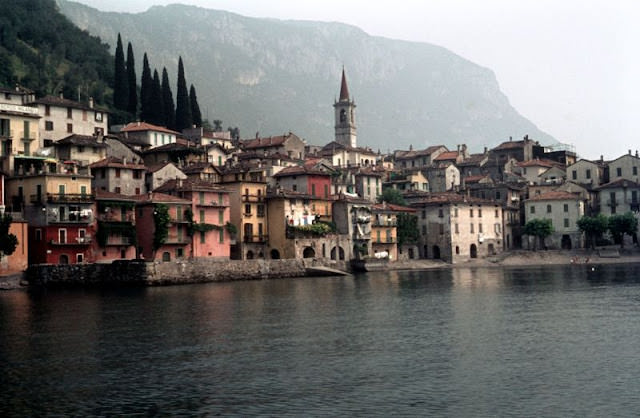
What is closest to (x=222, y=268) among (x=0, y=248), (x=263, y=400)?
(x=0, y=248)

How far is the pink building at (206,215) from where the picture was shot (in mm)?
89812

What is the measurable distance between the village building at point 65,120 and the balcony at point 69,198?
63.3 feet

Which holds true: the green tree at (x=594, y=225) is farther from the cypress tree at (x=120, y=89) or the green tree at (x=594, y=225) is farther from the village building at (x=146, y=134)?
the cypress tree at (x=120, y=89)

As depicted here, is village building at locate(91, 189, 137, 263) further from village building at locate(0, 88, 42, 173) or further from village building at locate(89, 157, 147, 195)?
village building at locate(0, 88, 42, 173)

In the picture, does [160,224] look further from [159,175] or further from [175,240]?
[159,175]

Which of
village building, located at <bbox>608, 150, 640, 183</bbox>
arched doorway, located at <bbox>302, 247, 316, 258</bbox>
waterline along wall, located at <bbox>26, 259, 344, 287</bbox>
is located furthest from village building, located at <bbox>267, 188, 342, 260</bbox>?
village building, located at <bbox>608, 150, 640, 183</bbox>

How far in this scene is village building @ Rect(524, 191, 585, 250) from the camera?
12244 centimetres

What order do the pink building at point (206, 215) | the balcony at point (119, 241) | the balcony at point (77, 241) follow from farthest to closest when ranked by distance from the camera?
the pink building at point (206, 215) < the balcony at point (119, 241) < the balcony at point (77, 241)

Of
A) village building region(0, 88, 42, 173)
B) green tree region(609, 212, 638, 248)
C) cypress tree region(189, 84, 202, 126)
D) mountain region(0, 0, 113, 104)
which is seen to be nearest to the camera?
village building region(0, 88, 42, 173)

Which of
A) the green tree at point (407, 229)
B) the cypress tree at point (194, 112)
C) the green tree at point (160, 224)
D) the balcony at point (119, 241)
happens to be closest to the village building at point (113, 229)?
the balcony at point (119, 241)

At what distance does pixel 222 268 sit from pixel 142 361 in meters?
49.1

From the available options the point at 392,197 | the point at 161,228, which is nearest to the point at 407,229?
the point at 392,197

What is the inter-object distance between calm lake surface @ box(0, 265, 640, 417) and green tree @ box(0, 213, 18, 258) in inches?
357

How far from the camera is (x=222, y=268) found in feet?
287
